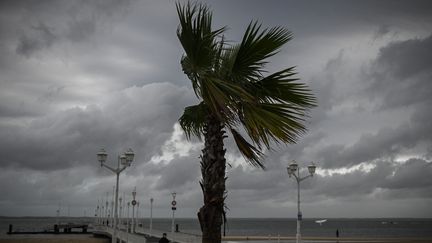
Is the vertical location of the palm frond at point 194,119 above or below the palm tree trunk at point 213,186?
above

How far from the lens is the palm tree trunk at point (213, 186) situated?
6.41 metres

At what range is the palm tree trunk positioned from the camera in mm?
6410

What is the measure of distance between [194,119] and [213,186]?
172 cm

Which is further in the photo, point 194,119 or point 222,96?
point 194,119

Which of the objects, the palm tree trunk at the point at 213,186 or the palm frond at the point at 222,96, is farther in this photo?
the palm tree trunk at the point at 213,186

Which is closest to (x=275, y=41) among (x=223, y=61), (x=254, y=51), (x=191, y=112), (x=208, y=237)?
(x=254, y=51)

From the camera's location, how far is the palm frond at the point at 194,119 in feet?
25.0

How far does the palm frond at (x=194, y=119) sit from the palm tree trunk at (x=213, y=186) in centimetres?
96

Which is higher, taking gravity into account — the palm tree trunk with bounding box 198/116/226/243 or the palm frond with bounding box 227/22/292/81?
the palm frond with bounding box 227/22/292/81

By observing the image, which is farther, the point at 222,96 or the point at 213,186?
the point at 213,186

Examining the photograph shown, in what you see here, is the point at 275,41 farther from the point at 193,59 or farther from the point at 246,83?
the point at 193,59

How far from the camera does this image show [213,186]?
6.41 m

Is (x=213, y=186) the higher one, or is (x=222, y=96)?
(x=222, y=96)

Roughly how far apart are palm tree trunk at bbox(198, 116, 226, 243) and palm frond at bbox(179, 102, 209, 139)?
3.16 ft
